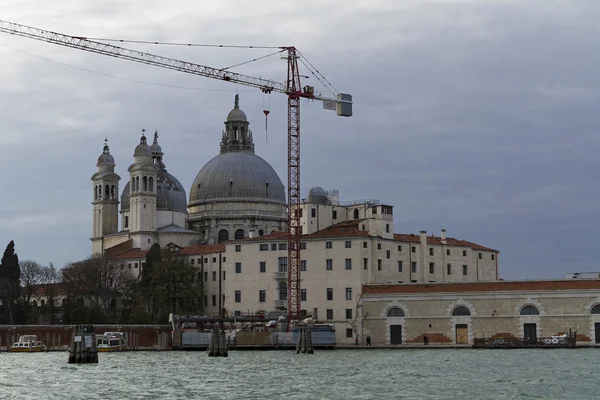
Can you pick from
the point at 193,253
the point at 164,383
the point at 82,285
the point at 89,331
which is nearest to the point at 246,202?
the point at 193,253

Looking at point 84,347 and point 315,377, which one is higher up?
point 84,347

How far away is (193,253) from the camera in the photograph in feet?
383

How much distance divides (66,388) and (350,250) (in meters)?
50.2

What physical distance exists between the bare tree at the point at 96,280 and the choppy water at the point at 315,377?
3902 centimetres

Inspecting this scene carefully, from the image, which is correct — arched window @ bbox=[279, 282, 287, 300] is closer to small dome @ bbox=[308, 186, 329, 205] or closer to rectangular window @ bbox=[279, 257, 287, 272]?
rectangular window @ bbox=[279, 257, 287, 272]

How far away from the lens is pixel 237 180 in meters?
131

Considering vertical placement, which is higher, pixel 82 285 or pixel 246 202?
pixel 246 202

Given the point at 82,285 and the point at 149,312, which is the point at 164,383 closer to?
the point at 149,312

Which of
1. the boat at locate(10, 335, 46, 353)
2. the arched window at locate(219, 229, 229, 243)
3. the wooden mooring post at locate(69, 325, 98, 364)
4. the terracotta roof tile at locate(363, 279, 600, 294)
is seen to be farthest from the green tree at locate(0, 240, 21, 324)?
the wooden mooring post at locate(69, 325, 98, 364)

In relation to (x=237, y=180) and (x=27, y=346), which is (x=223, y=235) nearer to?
(x=237, y=180)

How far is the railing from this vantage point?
84.1 meters

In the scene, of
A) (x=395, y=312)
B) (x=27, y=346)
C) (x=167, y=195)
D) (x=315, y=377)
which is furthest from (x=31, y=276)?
(x=315, y=377)

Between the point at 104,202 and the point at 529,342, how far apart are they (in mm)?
61786

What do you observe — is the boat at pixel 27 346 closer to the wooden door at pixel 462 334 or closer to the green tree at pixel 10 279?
the green tree at pixel 10 279
